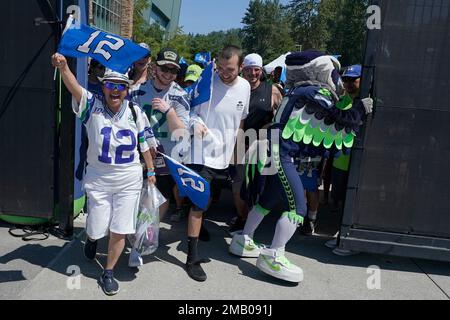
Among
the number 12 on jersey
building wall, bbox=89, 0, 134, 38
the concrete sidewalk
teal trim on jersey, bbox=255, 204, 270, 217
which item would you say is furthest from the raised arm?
building wall, bbox=89, 0, 134, 38

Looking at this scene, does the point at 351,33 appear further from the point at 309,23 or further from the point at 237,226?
the point at 237,226

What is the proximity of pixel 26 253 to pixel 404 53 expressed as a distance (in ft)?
12.2

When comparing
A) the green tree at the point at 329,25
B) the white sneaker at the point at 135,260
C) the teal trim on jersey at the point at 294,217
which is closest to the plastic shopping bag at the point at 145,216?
the white sneaker at the point at 135,260

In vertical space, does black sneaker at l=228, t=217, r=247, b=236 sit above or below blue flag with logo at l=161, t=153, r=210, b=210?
below

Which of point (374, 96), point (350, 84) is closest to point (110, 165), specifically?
point (374, 96)

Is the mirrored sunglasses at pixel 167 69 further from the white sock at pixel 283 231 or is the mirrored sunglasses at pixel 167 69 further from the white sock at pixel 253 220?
the white sock at pixel 283 231

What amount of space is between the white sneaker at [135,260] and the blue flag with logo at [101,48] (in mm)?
1511

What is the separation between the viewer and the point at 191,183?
3.32m

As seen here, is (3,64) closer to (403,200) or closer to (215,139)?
(215,139)

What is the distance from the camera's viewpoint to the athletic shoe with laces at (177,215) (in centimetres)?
460

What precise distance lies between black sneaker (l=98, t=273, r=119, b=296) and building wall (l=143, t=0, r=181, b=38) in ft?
119

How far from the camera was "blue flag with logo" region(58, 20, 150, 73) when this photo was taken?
2994 millimetres

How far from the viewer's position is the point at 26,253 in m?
3.54

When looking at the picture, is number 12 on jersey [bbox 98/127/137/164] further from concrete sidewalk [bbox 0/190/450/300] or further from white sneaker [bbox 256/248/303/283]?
white sneaker [bbox 256/248/303/283]
